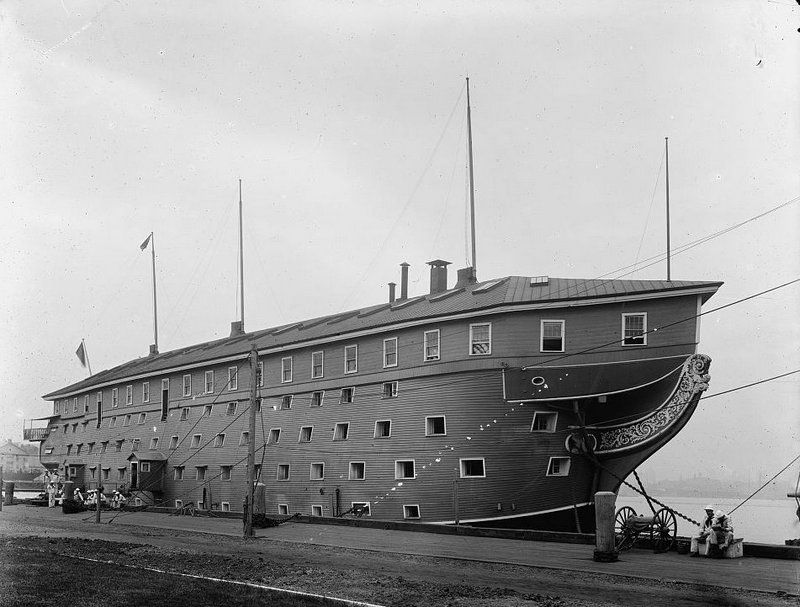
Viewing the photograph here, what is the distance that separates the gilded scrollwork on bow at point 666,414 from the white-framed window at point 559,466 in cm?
137

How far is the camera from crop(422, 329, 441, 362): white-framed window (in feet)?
123

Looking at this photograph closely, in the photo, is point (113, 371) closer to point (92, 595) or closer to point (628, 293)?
point (628, 293)

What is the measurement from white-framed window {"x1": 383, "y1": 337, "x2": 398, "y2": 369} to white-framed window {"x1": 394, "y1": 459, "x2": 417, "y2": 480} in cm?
461

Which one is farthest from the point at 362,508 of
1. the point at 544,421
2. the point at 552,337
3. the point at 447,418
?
the point at 552,337

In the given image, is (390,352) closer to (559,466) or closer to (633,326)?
(559,466)

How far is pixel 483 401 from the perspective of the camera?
34750mm

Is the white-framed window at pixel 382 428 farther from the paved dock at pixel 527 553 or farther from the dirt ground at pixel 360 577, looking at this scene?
the dirt ground at pixel 360 577

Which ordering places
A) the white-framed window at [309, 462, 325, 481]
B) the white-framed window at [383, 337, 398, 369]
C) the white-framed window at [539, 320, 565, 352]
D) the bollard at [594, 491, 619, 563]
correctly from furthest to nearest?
the white-framed window at [309, 462, 325, 481], the white-framed window at [383, 337, 398, 369], the white-framed window at [539, 320, 565, 352], the bollard at [594, 491, 619, 563]

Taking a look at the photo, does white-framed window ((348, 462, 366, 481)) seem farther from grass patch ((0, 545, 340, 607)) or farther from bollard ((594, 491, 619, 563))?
grass patch ((0, 545, 340, 607))

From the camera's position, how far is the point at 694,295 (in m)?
33.0

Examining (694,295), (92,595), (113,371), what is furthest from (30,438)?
(92,595)

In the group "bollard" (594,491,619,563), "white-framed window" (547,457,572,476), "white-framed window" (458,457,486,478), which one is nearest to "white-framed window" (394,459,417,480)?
"white-framed window" (458,457,486,478)

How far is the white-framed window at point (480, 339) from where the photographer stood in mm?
35250

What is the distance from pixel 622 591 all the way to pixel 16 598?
10.1m
